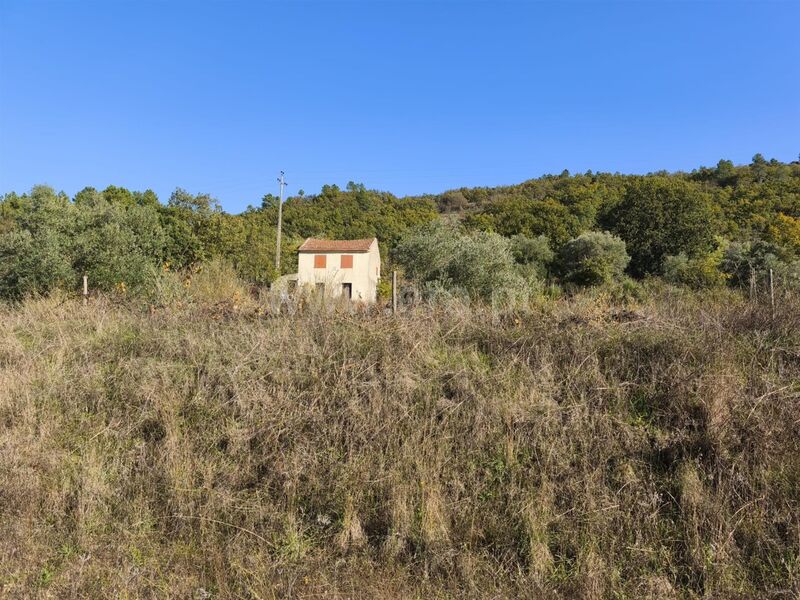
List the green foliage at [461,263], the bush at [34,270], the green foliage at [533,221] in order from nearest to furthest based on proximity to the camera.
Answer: the bush at [34,270], the green foliage at [461,263], the green foliage at [533,221]

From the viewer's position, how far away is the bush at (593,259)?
25.8m

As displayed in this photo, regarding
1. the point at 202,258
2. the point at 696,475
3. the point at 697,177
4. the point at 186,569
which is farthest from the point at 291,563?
the point at 697,177

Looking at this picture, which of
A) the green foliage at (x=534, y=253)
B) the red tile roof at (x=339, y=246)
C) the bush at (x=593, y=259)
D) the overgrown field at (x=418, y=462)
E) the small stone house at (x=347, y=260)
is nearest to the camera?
the overgrown field at (x=418, y=462)

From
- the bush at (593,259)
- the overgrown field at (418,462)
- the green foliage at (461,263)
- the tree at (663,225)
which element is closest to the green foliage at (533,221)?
the tree at (663,225)

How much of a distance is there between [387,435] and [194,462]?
4.55 ft

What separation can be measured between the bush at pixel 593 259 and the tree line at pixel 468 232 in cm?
9

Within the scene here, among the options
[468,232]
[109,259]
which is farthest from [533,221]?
[109,259]

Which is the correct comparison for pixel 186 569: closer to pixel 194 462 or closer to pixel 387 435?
pixel 194 462

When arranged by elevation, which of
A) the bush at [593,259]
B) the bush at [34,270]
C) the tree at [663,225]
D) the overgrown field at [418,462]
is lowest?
the overgrown field at [418,462]

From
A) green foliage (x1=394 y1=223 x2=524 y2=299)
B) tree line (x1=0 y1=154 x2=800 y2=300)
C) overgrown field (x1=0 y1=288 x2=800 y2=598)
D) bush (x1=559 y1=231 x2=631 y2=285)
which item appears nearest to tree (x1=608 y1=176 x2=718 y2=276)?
tree line (x1=0 y1=154 x2=800 y2=300)

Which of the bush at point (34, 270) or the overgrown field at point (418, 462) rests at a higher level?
the bush at point (34, 270)

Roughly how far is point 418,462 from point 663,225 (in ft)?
124

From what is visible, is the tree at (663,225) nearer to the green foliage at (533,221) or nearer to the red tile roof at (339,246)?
the green foliage at (533,221)

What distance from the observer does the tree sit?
33.1m
